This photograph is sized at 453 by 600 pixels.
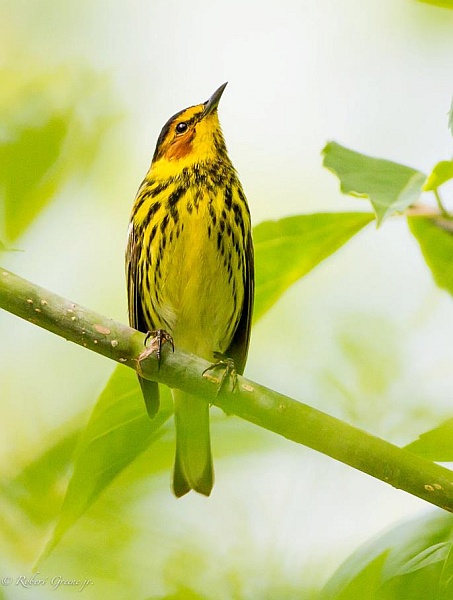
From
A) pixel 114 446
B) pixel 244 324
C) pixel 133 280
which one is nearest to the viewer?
pixel 114 446

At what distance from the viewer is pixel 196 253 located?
3551 mm

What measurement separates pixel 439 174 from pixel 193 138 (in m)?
2.68

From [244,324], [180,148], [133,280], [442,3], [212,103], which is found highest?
[442,3]

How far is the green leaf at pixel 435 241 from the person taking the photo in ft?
5.78

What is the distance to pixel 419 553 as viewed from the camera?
113cm

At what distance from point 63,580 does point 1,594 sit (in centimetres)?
69

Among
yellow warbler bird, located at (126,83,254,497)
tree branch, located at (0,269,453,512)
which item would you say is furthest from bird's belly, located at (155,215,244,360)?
tree branch, located at (0,269,453,512)

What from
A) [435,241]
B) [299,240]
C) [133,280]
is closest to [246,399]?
[299,240]

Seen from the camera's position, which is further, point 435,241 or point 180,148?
point 180,148

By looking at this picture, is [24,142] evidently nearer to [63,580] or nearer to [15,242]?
[15,242]

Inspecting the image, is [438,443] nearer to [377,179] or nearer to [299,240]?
[377,179]

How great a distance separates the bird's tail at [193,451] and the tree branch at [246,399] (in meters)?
0.92

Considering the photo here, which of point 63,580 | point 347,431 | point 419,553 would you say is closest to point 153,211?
point 63,580

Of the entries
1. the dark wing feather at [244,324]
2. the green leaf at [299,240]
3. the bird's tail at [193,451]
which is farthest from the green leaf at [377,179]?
the dark wing feather at [244,324]
